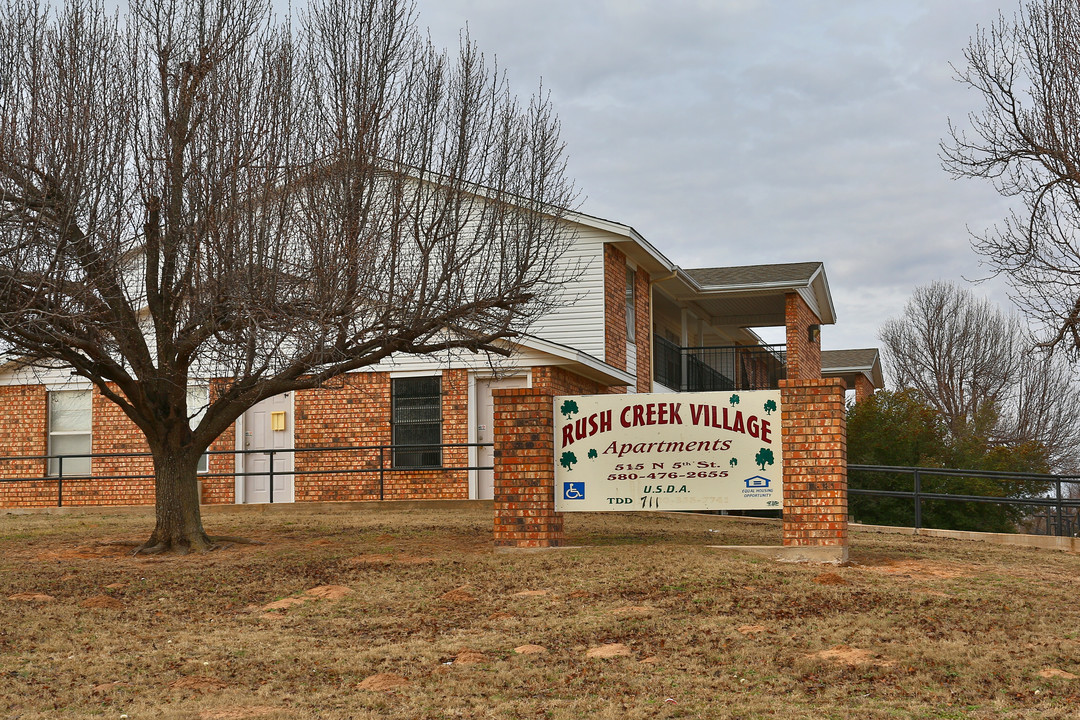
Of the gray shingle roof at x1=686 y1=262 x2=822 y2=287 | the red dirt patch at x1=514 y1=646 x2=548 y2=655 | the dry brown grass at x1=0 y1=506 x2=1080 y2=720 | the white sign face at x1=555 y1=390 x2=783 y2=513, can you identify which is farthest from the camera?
the gray shingle roof at x1=686 y1=262 x2=822 y2=287

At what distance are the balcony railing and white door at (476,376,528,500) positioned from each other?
16.6 ft

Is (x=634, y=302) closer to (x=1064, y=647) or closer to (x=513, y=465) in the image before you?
(x=513, y=465)

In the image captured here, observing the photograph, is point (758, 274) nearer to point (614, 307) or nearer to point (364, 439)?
point (614, 307)

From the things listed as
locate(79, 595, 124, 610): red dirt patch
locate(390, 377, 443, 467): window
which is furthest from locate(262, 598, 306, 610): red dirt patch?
locate(390, 377, 443, 467): window

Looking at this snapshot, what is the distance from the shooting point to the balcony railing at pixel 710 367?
2552 centimetres

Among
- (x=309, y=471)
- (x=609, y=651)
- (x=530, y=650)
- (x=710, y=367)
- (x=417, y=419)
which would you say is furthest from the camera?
(x=710, y=367)

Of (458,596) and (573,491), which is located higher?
(573,491)

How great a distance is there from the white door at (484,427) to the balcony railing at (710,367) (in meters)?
5.05

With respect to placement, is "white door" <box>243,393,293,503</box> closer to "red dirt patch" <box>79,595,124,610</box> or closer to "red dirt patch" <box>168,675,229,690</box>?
"red dirt patch" <box>79,595,124,610</box>

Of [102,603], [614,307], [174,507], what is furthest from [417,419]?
[102,603]

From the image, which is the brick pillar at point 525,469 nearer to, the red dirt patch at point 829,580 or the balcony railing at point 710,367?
the red dirt patch at point 829,580

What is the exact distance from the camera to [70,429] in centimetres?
2203

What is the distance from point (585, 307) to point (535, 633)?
41.5 ft

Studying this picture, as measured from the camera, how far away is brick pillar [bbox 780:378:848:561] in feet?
39.0
